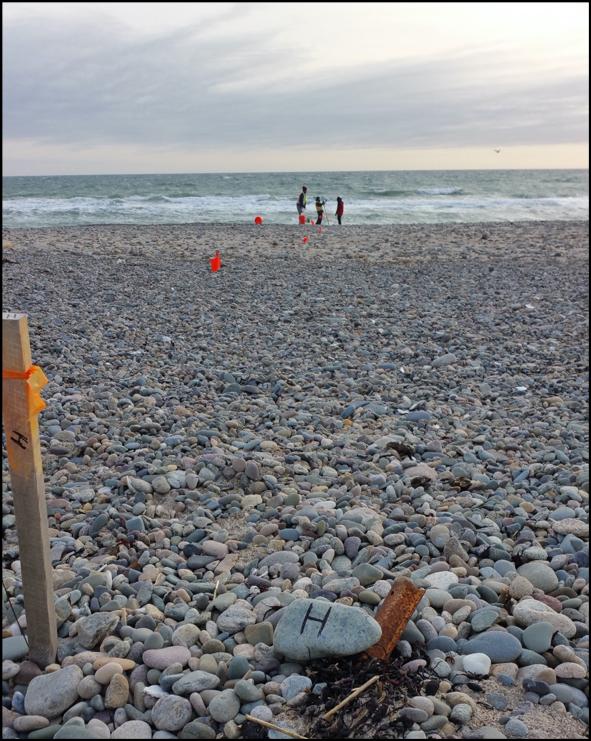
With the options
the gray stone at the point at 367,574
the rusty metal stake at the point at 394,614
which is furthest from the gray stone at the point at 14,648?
the gray stone at the point at 367,574

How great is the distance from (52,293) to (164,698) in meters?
8.14

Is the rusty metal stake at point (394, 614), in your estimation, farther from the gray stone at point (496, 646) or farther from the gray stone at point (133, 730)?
the gray stone at point (133, 730)

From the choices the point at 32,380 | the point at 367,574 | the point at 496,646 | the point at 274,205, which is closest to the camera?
the point at 32,380

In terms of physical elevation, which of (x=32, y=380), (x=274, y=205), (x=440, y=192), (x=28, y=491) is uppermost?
(x=440, y=192)

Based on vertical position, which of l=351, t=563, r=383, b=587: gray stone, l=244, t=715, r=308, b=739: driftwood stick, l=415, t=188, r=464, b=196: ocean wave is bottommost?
l=244, t=715, r=308, b=739: driftwood stick

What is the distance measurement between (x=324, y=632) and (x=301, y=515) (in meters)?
1.19

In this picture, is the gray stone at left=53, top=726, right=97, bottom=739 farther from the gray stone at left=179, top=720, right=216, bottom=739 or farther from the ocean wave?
the ocean wave

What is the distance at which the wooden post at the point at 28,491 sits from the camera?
218 cm

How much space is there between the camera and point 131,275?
1124 centimetres

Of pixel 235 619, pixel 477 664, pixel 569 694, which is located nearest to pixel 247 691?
pixel 235 619

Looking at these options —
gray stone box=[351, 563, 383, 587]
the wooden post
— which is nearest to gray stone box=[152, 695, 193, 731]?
the wooden post

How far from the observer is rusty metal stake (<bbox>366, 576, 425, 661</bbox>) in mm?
2439

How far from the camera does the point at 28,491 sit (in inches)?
91.5

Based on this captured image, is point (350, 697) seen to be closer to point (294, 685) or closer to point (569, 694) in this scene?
point (294, 685)
